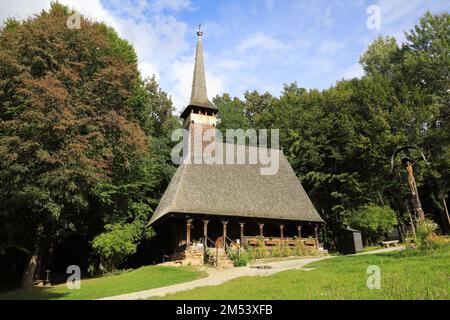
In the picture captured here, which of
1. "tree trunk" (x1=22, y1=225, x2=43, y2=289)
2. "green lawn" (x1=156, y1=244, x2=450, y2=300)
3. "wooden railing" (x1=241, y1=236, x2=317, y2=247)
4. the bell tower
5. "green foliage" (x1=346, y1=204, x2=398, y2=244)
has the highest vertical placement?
the bell tower

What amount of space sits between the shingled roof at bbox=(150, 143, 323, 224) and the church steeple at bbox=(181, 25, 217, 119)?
3513 mm

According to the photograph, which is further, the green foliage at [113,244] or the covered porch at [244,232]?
the covered porch at [244,232]

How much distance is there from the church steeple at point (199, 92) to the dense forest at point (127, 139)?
4223 millimetres

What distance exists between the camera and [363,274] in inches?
504

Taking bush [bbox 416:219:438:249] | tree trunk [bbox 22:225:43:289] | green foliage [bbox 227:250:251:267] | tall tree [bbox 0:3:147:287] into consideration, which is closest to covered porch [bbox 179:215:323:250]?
green foliage [bbox 227:250:251:267]

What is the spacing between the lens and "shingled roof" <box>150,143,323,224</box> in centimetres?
2695

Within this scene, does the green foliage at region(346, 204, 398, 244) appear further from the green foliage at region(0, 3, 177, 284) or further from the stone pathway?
the green foliage at region(0, 3, 177, 284)

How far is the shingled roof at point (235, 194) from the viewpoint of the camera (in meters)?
27.0

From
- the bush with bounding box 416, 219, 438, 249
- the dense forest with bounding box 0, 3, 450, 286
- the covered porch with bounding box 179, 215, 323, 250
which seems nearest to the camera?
the bush with bounding box 416, 219, 438, 249

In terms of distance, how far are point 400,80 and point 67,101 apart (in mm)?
29841

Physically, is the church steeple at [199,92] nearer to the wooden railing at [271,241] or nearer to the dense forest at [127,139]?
the dense forest at [127,139]

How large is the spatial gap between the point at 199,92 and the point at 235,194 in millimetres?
10689

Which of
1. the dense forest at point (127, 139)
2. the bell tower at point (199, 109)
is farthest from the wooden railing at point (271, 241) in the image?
the bell tower at point (199, 109)

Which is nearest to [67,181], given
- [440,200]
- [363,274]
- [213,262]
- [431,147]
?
[213,262]
